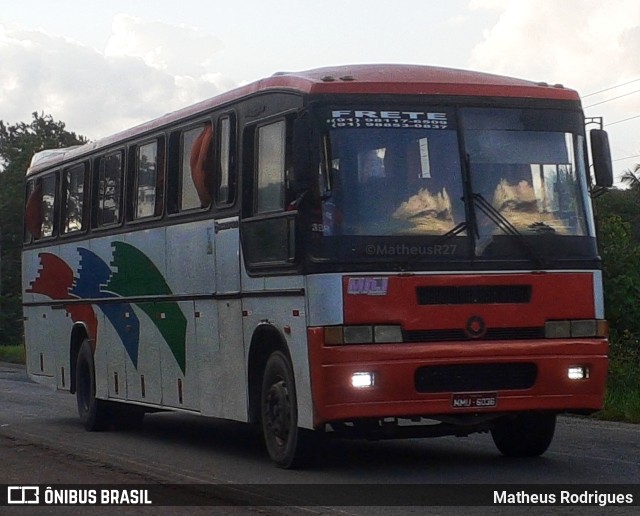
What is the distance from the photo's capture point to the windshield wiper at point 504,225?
42.3ft

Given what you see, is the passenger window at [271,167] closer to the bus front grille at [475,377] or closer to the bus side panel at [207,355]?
the bus side panel at [207,355]

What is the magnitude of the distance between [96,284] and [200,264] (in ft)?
13.2

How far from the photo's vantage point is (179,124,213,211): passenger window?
49.7 feet

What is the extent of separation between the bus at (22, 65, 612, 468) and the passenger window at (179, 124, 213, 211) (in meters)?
0.44

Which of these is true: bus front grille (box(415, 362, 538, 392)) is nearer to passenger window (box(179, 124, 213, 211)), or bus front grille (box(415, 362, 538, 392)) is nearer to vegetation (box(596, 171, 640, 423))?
passenger window (box(179, 124, 213, 211))

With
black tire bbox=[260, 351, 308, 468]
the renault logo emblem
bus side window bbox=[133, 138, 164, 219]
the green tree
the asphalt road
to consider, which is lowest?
the asphalt road

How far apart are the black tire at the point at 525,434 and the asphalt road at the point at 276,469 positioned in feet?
0.49

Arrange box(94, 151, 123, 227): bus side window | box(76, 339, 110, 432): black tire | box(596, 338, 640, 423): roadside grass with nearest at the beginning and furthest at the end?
box(596, 338, 640, 423): roadside grass
box(94, 151, 123, 227): bus side window
box(76, 339, 110, 432): black tire

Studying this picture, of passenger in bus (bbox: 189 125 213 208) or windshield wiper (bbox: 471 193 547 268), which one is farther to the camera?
passenger in bus (bbox: 189 125 213 208)

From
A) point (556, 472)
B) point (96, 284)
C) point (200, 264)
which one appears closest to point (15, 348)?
point (96, 284)

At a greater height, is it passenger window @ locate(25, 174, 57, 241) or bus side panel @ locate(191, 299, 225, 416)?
passenger window @ locate(25, 174, 57, 241)

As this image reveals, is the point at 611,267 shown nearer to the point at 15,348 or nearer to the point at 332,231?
the point at 332,231

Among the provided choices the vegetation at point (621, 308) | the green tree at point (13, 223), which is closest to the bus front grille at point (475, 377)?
the vegetation at point (621, 308)

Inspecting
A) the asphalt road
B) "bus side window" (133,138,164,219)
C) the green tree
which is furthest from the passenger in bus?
the green tree
